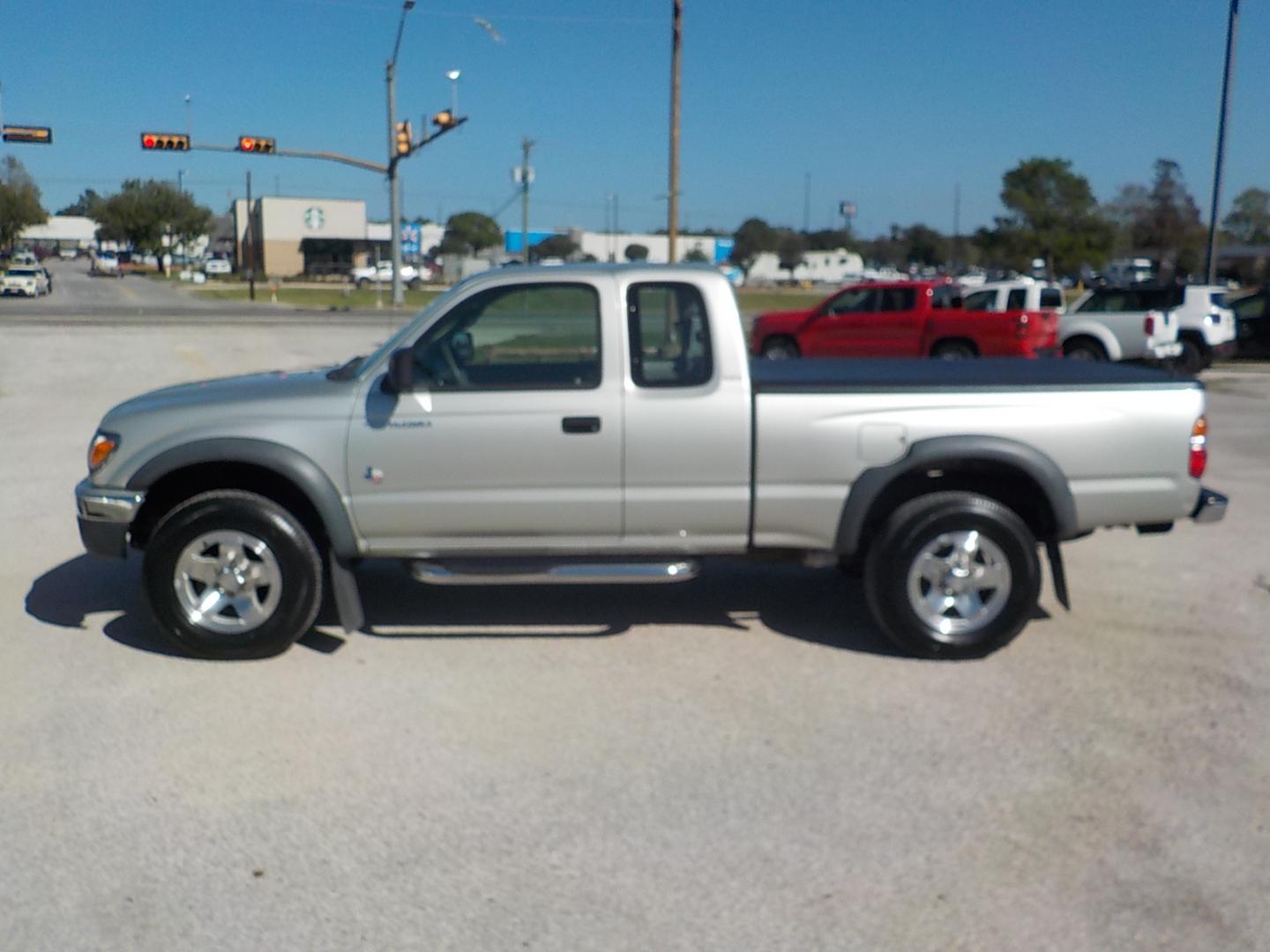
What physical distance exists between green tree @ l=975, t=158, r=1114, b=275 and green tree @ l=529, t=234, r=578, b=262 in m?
53.8

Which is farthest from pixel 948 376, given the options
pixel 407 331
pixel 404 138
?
pixel 404 138

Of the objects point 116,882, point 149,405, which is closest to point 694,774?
point 116,882

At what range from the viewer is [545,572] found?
5.97 meters

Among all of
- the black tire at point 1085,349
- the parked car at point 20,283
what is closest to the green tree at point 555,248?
the black tire at point 1085,349

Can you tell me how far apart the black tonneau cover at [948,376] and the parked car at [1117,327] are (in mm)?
13604

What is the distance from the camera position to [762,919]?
151 inches

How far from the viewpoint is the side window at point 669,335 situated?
609 centimetres

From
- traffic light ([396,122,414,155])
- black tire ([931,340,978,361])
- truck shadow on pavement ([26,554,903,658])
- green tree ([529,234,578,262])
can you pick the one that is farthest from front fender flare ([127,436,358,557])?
traffic light ([396,122,414,155])

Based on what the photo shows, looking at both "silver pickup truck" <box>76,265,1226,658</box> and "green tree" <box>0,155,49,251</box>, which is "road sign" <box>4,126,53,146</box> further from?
"green tree" <box>0,155,49,251</box>

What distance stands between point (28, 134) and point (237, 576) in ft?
127

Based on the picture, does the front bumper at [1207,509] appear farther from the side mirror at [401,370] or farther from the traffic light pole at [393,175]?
the traffic light pole at [393,175]

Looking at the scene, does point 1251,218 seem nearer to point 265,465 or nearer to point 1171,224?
point 1171,224

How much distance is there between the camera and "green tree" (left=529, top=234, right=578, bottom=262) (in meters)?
29.2

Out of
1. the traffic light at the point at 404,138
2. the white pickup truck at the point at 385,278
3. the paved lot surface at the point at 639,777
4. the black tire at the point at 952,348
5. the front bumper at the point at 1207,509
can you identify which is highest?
the traffic light at the point at 404,138
